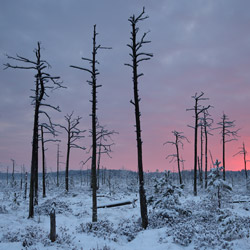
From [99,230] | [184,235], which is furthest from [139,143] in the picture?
[184,235]

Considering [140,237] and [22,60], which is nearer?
[140,237]

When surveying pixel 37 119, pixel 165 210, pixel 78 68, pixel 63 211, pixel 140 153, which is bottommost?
pixel 63 211

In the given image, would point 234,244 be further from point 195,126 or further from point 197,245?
point 195,126

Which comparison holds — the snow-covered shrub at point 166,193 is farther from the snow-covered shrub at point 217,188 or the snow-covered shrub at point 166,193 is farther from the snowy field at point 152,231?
the snow-covered shrub at point 217,188

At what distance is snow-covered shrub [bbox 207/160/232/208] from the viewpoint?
42.3ft

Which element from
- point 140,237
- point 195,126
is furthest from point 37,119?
point 195,126

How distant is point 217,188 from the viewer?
1321cm

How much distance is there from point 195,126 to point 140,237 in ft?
54.6

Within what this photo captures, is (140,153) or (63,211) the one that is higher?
(140,153)

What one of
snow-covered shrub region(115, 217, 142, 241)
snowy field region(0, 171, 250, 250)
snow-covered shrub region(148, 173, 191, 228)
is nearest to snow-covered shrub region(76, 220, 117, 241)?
snowy field region(0, 171, 250, 250)

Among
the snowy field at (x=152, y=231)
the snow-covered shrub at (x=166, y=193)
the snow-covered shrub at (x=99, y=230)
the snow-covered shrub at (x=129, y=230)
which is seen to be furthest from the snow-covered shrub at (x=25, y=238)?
the snow-covered shrub at (x=166, y=193)

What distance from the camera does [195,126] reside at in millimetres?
24031

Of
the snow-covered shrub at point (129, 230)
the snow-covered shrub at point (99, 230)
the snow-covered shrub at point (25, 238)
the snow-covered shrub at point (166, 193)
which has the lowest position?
the snow-covered shrub at point (129, 230)

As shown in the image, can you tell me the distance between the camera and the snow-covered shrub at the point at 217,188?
42.3 ft
